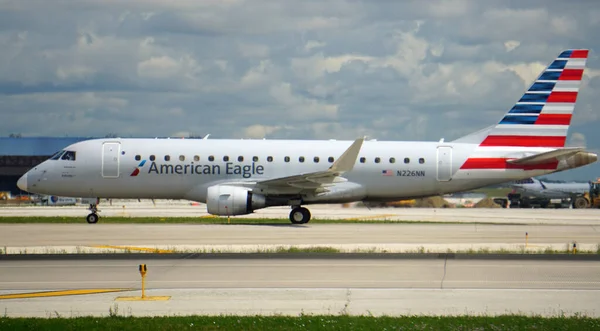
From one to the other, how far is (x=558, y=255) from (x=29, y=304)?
48.5 ft

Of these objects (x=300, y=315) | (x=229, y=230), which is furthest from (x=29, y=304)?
(x=229, y=230)

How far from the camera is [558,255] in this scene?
23906 mm

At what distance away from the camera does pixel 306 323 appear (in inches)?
531

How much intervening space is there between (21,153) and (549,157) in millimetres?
80454

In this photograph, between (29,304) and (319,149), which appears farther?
(319,149)

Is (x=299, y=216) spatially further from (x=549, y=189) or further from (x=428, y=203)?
(x=549, y=189)

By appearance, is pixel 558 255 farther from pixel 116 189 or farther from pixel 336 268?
pixel 116 189

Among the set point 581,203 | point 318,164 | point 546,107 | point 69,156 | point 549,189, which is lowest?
point 581,203

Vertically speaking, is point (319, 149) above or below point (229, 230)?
above

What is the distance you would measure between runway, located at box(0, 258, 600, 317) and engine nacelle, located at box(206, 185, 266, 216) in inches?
576

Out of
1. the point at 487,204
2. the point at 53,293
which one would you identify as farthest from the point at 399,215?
the point at 53,293

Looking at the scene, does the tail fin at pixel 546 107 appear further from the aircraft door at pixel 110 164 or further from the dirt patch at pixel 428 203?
the dirt patch at pixel 428 203

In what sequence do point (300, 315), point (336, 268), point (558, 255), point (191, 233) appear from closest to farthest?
point (300, 315) < point (336, 268) < point (558, 255) < point (191, 233)

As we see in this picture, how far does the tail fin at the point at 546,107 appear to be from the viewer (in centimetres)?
4041
